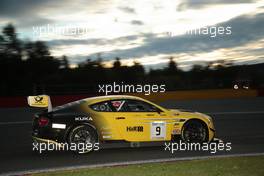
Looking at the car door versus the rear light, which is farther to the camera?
the car door

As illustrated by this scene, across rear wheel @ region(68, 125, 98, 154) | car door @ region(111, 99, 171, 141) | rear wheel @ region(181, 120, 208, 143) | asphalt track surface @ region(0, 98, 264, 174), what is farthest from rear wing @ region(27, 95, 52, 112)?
rear wheel @ region(181, 120, 208, 143)

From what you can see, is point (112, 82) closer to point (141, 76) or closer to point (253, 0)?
point (141, 76)

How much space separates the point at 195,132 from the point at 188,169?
7.35 ft

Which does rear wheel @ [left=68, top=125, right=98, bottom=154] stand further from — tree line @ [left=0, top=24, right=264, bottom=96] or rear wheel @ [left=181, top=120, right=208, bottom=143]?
rear wheel @ [left=181, top=120, right=208, bottom=143]

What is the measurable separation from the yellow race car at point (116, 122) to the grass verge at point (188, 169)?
127 centimetres

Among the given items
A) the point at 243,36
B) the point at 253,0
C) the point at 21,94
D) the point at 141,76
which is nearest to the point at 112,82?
the point at 141,76

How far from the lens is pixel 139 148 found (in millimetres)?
9758

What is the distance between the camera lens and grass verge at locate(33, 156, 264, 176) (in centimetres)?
715

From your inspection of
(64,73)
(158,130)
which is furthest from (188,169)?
(64,73)

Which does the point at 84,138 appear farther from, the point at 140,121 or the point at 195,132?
the point at 195,132

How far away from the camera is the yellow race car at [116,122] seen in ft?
28.8

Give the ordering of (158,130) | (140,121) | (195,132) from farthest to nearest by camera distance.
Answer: (195,132), (158,130), (140,121)

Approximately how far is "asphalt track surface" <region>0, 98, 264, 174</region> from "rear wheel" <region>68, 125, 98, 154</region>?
147 mm

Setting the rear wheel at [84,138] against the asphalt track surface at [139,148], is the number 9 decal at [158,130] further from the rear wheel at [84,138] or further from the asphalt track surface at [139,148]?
the rear wheel at [84,138]
